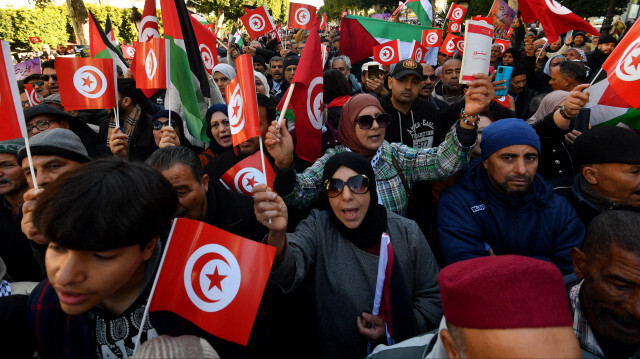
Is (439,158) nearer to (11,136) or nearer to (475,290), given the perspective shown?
(475,290)

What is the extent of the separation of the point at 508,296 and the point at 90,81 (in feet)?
11.4

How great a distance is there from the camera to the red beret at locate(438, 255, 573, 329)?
91cm

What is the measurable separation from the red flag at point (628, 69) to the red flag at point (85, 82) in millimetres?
4054

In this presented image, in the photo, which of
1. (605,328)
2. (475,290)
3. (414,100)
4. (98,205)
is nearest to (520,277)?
(475,290)

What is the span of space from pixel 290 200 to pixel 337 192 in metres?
0.43

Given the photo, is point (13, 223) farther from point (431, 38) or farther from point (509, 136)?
point (431, 38)

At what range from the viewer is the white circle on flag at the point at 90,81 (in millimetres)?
3082

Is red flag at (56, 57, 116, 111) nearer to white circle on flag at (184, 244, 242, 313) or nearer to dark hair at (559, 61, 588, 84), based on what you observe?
white circle on flag at (184, 244, 242, 313)

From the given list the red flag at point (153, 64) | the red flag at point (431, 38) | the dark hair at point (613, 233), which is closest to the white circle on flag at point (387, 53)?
the red flag at point (431, 38)

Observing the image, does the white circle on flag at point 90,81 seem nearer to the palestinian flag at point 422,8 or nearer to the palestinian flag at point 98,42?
the palestinian flag at point 98,42

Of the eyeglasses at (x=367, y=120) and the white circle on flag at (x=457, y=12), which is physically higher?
the white circle on flag at (x=457, y=12)

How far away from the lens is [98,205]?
3.69ft

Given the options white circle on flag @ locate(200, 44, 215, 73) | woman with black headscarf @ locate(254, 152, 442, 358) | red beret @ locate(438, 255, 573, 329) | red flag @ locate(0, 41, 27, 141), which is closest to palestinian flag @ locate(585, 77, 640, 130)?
woman with black headscarf @ locate(254, 152, 442, 358)

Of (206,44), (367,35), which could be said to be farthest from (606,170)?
(367,35)
